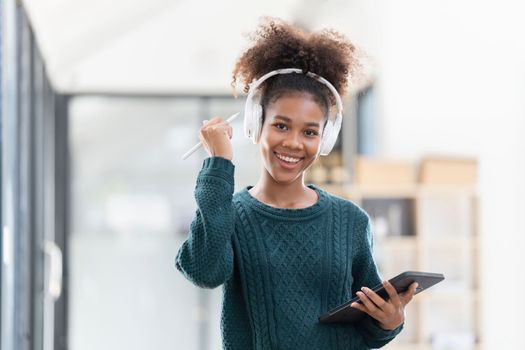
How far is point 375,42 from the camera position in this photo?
6070 millimetres

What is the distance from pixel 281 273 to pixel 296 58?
1.02 ft

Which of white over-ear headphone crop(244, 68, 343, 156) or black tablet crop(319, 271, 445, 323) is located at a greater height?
white over-ear headphone crop(244, 68, 343, 156)

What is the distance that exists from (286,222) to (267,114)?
16 centimetres

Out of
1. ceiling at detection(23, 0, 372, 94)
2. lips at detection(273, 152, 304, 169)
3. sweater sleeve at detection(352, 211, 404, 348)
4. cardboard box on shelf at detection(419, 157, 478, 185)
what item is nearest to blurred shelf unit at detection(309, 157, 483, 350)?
cardboard box on shelf at detection(419, 157, 478, 185)

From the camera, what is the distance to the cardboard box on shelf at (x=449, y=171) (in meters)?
5.16

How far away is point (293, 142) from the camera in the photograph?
1.29 metres

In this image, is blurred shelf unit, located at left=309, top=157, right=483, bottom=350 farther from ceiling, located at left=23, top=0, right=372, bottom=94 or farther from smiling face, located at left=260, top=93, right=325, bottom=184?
smiling face, located at left=260, top=93, right=325, bottom=184

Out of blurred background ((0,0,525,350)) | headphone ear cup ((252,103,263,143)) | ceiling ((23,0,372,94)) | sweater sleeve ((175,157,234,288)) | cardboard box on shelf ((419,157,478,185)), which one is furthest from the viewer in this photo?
ceiling ((23,0,372,94))

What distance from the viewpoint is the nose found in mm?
1295

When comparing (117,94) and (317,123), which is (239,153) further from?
(317,123)

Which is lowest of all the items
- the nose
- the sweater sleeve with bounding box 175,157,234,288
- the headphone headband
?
the sweater sleeve with bounding box 175,157,234,288

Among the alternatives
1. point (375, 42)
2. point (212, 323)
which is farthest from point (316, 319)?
point (212, 323)

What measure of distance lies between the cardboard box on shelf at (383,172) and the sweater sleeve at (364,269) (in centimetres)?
390

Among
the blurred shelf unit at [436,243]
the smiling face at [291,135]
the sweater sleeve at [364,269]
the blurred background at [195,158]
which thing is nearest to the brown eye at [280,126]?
the smiling face at [291,135]
